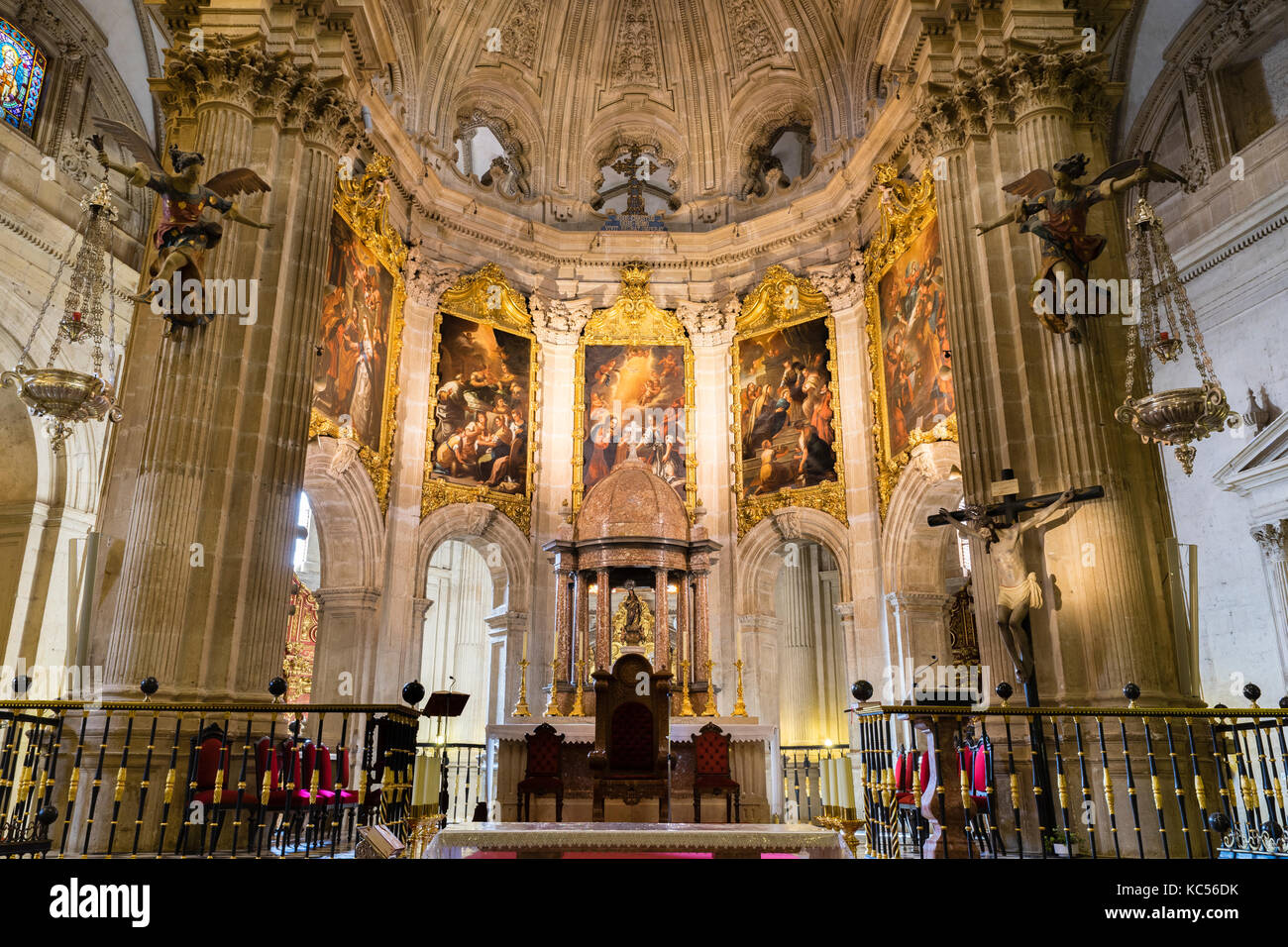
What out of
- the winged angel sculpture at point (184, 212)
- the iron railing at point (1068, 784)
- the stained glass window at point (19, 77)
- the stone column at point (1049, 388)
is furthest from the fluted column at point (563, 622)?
the stained glass window at point (19, 77)

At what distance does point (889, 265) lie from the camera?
1478 cm

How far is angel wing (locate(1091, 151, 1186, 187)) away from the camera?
331 inches

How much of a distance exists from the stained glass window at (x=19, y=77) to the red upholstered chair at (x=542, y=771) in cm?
1121

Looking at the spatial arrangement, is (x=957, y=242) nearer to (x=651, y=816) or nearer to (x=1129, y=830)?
(x=1129, y=830)

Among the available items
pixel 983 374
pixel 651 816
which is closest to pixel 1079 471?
pixel 983 374

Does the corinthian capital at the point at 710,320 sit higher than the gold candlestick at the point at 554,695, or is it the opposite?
the corinthian capital at the point at 710,320

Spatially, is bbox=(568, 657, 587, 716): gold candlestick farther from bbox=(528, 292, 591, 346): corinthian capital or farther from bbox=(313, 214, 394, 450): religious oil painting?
bbox=(528, 292, 591, 346): corinthian capital

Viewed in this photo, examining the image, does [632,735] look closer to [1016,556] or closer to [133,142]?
[1016,556]

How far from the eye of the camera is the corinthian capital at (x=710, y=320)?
17.2 m

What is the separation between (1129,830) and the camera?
8.02m

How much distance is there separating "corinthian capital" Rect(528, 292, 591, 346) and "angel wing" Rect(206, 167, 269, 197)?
25.2ft

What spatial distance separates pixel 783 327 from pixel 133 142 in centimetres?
1055

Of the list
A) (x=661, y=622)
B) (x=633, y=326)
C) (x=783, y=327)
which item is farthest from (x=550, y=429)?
(x=661, y=622)

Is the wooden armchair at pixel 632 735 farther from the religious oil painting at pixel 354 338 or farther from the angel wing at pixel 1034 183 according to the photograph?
the angel wing at pixel 1034 183
